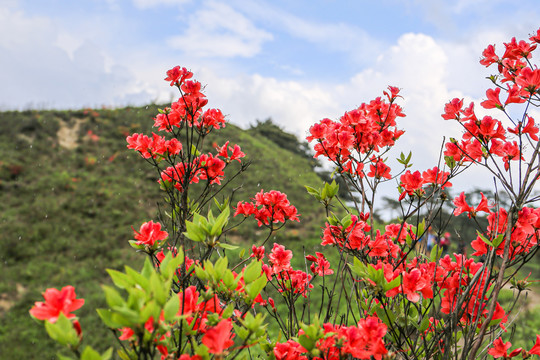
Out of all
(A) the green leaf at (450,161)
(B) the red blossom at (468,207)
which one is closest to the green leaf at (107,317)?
(B) the red blossom at (468,207)

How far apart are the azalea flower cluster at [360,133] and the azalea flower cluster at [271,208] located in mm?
301

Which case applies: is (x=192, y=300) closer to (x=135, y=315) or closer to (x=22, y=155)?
(x=135, y=315)

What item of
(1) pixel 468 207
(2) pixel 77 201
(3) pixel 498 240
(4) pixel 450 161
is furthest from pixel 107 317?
(2) pixel 77 201

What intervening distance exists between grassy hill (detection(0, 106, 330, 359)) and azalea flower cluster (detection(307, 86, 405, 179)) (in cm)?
414

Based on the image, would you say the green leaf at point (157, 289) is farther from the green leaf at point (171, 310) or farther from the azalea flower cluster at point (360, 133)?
the azalea flower cluster at point (360, 133)

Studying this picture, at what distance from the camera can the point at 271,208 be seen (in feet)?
5.54

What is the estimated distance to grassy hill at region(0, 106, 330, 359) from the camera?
20.0ft

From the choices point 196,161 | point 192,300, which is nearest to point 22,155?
point 196,161

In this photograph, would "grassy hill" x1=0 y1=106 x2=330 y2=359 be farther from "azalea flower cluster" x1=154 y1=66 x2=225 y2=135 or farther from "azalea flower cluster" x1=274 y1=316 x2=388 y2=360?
"azalea flower cluster" x1=274 y1=316 x2=388 y2=360

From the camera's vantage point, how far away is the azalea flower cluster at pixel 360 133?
5.21ft

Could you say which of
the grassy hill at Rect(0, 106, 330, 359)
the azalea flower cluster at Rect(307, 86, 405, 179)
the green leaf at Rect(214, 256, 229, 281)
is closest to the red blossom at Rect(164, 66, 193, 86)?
the azalea flower cluster at Rect(307, 86, 405, 179)

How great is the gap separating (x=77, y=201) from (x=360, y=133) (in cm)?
932

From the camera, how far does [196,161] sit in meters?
Answer: 1.66

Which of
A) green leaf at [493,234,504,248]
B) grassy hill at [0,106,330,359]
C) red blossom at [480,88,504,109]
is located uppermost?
red blossom at [480,88,504,109]
